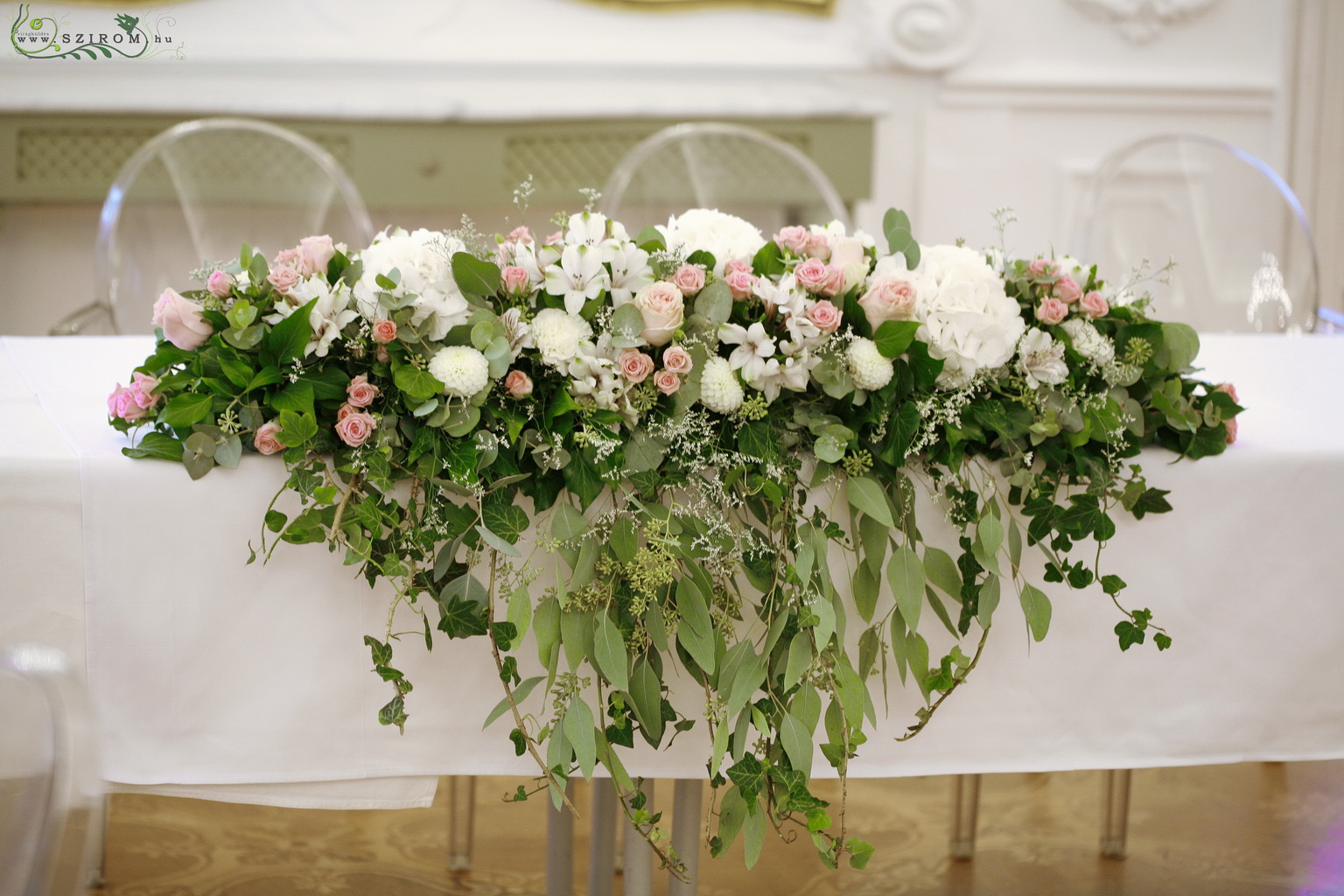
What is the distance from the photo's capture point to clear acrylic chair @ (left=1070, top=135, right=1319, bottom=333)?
7.20ft

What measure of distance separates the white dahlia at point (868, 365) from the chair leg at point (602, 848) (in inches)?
21.0

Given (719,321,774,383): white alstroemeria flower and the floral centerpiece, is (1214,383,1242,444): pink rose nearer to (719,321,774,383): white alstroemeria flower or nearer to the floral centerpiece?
the floral centerpiece

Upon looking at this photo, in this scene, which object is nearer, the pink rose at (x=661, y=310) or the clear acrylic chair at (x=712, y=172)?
the pink rose at (x=661, y=310)

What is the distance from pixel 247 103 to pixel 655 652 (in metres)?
2.20

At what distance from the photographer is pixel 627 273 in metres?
0.90

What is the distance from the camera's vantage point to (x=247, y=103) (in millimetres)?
2605

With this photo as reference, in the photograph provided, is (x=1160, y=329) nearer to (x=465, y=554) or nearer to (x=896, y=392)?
(x=896, y=392)

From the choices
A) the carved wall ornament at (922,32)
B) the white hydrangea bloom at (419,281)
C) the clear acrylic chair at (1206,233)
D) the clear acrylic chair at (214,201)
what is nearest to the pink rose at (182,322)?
the white hydrangea bloom at (419,281)

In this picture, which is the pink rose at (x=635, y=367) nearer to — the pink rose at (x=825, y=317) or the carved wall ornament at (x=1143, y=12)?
the pink rose at (x=825, y=317)

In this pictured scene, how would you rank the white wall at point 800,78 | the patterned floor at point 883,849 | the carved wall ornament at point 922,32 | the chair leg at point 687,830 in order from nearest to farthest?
the chair leg at point 687,830
the patterned floor at point 883,849
the white wall at point 800,78
the carved wall ornament at point 922,32

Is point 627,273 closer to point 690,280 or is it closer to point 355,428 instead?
point 690,280

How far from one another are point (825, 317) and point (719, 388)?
10 cm

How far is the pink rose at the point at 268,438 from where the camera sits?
0.86 metres

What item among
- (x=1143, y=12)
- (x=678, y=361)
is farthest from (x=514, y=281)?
(x=1143, y=12)
